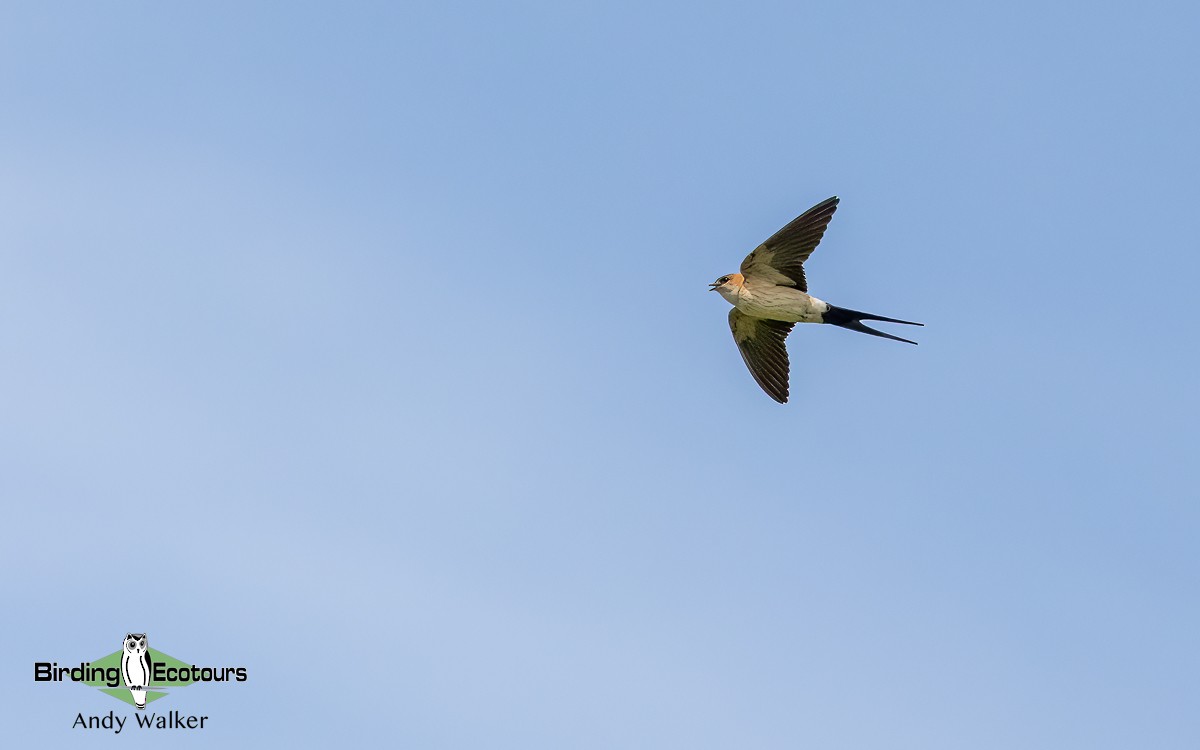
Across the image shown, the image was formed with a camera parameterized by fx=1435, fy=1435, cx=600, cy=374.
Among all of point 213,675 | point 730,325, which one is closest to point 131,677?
point 213,675

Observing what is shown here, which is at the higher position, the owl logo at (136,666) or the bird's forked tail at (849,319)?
the bird's forked tail at (849,319)

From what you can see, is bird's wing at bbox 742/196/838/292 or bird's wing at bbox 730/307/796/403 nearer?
bird's wing at bbox 742/196/838/292

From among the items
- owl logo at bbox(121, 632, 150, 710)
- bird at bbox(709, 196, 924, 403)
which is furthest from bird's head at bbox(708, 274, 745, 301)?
owl logo at bbox(121, 632, 150, 710)

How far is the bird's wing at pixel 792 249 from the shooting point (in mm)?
20203

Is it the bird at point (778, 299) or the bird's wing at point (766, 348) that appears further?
the bird's wing at point (766, 348)

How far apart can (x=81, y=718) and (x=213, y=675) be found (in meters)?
2.15

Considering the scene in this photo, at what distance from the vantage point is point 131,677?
21.0 m

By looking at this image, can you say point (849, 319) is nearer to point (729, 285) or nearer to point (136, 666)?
point (729, 285)

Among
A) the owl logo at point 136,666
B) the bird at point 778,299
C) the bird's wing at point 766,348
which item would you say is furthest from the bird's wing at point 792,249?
the owl logo at point 136,666

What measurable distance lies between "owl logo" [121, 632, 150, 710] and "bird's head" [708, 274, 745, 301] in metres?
9.86

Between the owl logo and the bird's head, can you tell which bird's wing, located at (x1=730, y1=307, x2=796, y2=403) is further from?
the owl logo

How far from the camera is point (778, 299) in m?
20.7

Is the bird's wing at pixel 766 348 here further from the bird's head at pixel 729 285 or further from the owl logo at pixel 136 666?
the owl logo at pixel 136 666

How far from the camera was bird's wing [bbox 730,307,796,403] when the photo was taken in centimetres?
2158
